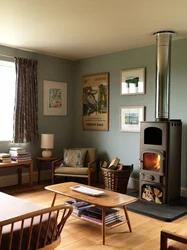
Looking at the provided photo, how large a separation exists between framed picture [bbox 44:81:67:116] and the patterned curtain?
0.30 meters

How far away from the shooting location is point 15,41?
479 cm

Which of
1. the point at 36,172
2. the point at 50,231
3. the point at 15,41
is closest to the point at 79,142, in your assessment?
the point at 36,172

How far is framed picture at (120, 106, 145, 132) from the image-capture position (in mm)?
5035

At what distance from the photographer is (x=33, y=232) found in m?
1.99

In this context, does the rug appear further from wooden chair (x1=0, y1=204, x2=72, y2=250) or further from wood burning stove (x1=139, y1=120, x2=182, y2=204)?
wooden chair (x1=0, y1=204, x2=72, y2=250)

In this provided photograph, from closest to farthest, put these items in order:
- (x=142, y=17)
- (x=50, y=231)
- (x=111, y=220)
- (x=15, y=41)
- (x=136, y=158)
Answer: (x=50, y=231) < (x=111, y=220) < (x=142, y=17) < (x=15, y=41) < (x=136, y=158)

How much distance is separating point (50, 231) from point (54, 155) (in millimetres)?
3836

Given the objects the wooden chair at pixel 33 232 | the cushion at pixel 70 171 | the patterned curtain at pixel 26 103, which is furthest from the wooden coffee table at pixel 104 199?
the patterned curtain at pixel 26 103

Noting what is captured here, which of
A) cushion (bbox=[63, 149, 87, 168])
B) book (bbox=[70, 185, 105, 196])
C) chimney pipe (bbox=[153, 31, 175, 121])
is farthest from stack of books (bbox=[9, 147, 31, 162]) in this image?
chimney pipe (bbox=[153, 31, 175, 121])

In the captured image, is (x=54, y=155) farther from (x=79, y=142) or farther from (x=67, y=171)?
(x=67, y=171)

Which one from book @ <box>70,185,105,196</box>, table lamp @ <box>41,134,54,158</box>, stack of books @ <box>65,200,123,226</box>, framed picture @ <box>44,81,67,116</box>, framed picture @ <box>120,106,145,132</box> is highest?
framed picture @ <box>44,81,67,116</box>

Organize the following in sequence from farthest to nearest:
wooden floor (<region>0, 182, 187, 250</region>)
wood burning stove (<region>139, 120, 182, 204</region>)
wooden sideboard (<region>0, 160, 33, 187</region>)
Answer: wooden sideboard (<region>0, 160, 33, 187</region>) < wood burning stove (<region>139, 120, 182, 204</region>) < wooden floor (<region>0, 182, 187, 250</region>)

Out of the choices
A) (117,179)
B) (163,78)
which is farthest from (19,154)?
(163,78)

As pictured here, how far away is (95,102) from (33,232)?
3994 mm
